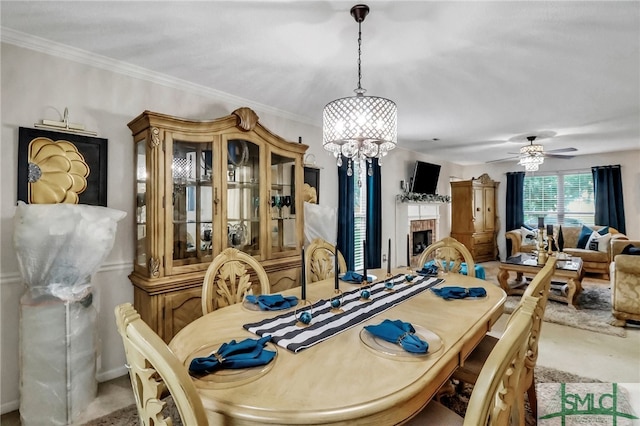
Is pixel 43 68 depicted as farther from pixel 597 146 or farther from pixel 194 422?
pixel 597 146

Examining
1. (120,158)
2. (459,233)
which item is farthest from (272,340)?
(459,233)

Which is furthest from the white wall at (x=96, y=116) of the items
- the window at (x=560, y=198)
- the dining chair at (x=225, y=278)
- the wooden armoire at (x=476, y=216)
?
the window at (x=560, y=198)

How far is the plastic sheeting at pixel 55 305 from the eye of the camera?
5.98 feet

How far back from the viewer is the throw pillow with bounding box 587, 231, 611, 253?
5.39 m

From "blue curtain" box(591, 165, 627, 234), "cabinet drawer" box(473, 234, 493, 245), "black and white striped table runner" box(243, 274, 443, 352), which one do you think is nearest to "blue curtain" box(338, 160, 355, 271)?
"black and white striped table runner" box(243, 274, 443, 352)

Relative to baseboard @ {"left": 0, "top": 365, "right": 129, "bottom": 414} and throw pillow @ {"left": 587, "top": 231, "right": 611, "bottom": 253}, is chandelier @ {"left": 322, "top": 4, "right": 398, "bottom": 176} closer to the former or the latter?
baseboard @ {"left": 0, "top": 365, "right": 129, "bottom": 414}

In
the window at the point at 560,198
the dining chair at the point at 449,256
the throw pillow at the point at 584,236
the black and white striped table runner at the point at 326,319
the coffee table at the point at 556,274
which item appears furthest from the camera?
the window at the point at 560,198

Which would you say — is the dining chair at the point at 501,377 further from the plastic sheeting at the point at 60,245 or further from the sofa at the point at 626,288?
the sofa at the point at 626,288

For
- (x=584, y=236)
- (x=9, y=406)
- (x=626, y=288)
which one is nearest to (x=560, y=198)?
(x=584, y=236)

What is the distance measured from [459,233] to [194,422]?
714 centimetres

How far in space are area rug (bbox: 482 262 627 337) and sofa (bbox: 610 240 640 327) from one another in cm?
15

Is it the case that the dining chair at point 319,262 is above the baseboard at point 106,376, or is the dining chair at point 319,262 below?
above

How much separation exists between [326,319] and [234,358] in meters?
0.54

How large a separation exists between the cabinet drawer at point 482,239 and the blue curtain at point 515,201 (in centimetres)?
46
